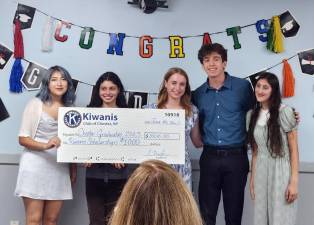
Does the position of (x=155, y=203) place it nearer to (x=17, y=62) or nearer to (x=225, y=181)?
(x=225, y=181)

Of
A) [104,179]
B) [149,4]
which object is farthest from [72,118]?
[149,4]

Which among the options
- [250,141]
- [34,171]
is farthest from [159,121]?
[34,171]

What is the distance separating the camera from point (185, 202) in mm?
934

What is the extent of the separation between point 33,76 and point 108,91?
66cm

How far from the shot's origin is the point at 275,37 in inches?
120

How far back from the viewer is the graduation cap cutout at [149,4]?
2980 mm

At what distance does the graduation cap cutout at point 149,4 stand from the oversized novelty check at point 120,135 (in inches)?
32.9

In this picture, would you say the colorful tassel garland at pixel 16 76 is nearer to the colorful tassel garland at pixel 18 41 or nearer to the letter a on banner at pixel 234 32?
the colorful tassel garland at pixel 18 41

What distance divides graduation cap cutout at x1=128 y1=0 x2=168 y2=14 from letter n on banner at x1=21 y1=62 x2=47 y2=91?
826 millimetres

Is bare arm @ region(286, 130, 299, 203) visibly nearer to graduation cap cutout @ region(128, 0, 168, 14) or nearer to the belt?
the belt

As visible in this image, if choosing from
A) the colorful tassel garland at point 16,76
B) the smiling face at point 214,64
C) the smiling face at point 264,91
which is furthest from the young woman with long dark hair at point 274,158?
the colorful tassel garland at point 16,76

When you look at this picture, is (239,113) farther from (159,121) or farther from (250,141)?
(159,121)

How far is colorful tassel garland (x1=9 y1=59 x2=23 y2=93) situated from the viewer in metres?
2.95

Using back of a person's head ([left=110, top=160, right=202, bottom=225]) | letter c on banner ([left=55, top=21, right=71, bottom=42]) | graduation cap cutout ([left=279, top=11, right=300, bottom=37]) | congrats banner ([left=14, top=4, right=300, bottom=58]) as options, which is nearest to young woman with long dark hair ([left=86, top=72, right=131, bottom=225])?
congrats banner ([left=14, top=4, right=300, bottom=58])
